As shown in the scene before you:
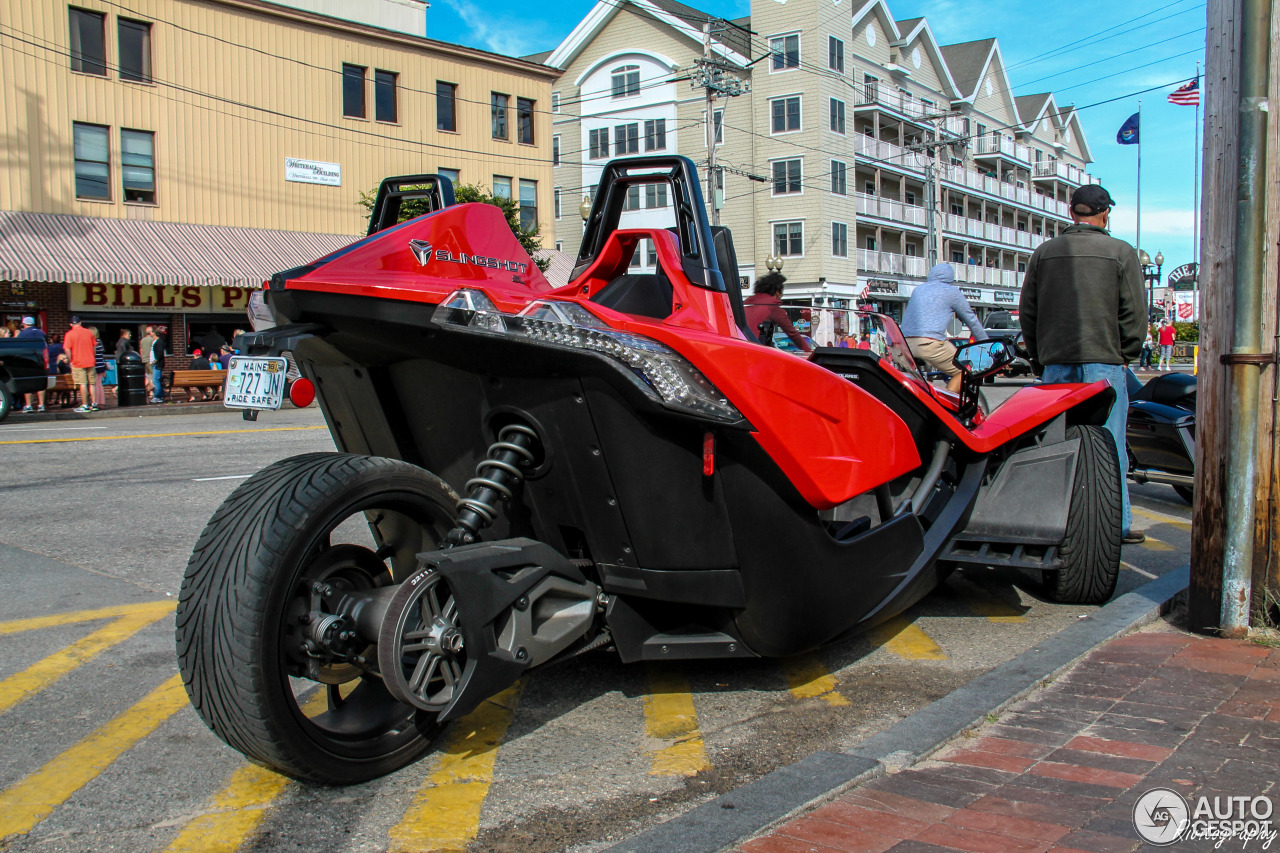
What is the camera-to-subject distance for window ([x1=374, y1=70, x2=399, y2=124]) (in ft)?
90.9

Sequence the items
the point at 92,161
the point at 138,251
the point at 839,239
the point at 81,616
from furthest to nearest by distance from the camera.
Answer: the point at 839,239 < the point at 92,161 < the point at 138,251 < the point at 81,616

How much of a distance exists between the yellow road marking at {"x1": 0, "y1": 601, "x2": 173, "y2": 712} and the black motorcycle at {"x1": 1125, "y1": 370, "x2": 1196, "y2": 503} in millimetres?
6081

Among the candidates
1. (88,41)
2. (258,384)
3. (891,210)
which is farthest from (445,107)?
(258,384)

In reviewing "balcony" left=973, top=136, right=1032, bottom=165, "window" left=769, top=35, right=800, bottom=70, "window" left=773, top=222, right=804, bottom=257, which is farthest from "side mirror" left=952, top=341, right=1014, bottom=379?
"balcony" left=973, top=136, right=1032, bottom=165

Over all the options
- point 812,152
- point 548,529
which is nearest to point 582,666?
point 548,529

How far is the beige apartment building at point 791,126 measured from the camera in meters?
44.6

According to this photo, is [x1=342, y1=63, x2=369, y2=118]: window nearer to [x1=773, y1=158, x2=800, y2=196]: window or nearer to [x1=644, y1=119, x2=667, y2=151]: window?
[x1=644, y1=119, x2=667, y2=151]: window

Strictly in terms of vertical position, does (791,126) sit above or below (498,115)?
above

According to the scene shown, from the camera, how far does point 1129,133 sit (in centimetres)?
4369

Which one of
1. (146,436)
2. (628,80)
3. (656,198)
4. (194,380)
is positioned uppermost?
(628,80)

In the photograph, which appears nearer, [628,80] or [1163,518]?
[1163,518]

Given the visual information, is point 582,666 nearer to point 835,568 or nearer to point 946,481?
Result: point 835,568

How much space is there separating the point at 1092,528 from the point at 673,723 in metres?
2.22

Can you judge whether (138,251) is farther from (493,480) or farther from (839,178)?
(839,178)
